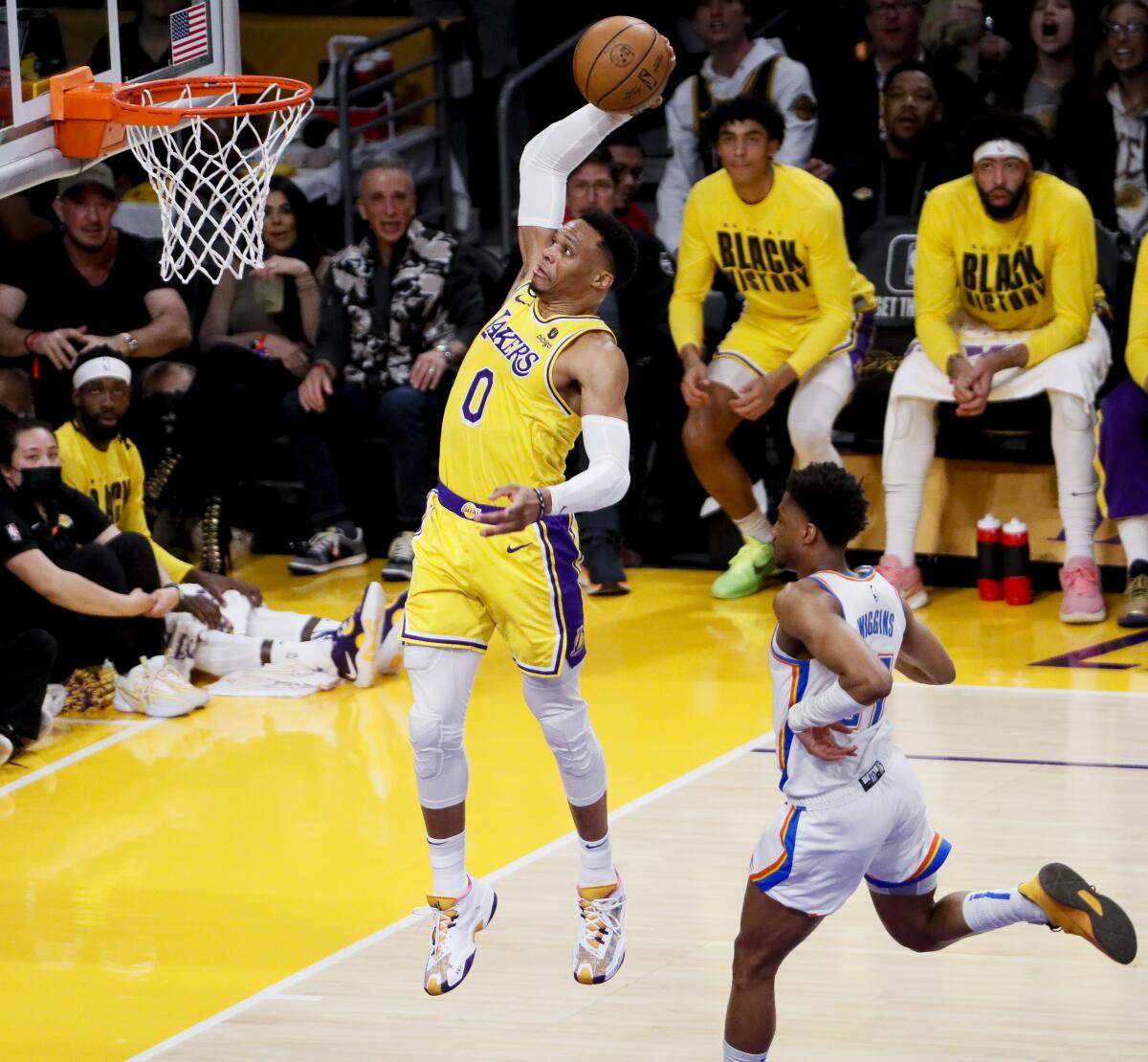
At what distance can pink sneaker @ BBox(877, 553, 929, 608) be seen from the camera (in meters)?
8.26

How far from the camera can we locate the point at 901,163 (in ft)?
30.1

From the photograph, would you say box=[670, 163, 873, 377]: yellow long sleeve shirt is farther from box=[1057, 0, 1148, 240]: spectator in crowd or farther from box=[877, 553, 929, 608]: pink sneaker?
box=[1057, 0, 1148, 240]: spectator in crowd

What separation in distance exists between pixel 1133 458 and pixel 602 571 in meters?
2.30

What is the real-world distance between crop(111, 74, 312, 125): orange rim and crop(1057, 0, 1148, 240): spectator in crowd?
4.45m

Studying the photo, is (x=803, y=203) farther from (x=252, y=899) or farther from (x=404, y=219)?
(x=252, y=899)

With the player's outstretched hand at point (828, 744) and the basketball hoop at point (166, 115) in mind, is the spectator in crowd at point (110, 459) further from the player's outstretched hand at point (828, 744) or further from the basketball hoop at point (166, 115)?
the player's outstretched hand at point (828, 744)

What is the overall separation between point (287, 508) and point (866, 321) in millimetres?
3031

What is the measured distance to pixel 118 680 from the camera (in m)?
7.24

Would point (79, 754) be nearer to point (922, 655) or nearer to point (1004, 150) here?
point (922, 655)

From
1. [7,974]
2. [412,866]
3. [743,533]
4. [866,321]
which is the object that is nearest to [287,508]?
[743,533]

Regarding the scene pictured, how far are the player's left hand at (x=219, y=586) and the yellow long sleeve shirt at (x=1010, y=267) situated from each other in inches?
116

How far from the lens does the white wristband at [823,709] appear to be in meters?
3.92

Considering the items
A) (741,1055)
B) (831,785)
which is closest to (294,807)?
(741,1055)

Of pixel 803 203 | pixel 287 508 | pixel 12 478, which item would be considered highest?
pixel 803 203
